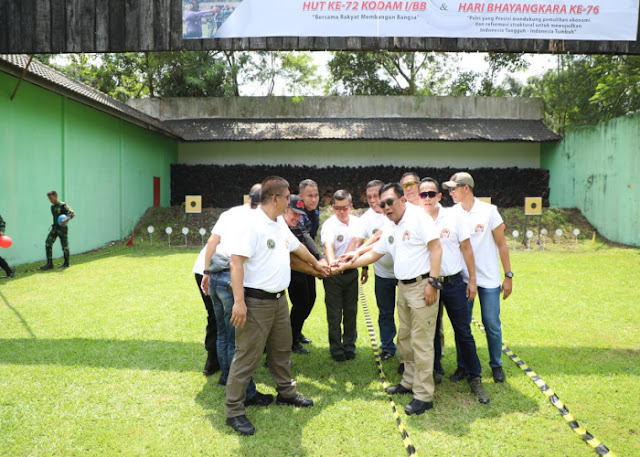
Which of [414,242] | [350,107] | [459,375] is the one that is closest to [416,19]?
[414,242]

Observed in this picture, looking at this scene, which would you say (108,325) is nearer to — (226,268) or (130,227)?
(226,268)

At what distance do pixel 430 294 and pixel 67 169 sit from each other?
12063 millimetres

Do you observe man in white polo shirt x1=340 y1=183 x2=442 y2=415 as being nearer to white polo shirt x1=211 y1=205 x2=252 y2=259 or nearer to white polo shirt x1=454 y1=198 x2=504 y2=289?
white polo shirt x1=454 y1=198 x2=504 y2=289

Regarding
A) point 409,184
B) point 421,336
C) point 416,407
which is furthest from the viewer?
point 409,184

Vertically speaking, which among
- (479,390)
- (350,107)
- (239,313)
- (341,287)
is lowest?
(479,390)

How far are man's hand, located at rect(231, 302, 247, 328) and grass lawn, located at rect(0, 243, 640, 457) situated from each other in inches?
31.9

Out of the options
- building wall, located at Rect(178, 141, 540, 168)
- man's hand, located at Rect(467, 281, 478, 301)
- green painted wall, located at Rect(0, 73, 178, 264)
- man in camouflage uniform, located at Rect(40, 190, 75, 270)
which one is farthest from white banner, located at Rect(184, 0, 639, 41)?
building wall, located at Rect(178, 141, 540, 168)

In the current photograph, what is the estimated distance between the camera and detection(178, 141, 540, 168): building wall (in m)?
19.8

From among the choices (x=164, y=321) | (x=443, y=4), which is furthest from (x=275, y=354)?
(x=443, y=4)

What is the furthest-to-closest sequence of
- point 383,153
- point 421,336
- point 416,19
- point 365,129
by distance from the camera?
point 383,153
point 365,129
point 416,19
point 421,336

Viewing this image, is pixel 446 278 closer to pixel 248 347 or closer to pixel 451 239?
pixel 451 239

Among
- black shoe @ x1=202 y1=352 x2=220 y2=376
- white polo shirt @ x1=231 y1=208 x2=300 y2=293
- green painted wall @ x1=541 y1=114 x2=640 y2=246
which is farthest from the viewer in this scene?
green painted wall @ x1=541 y1=114 x2=640 y2=246

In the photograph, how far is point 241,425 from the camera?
10.7ft

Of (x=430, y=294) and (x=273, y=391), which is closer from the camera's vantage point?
(x=430, y=294)
